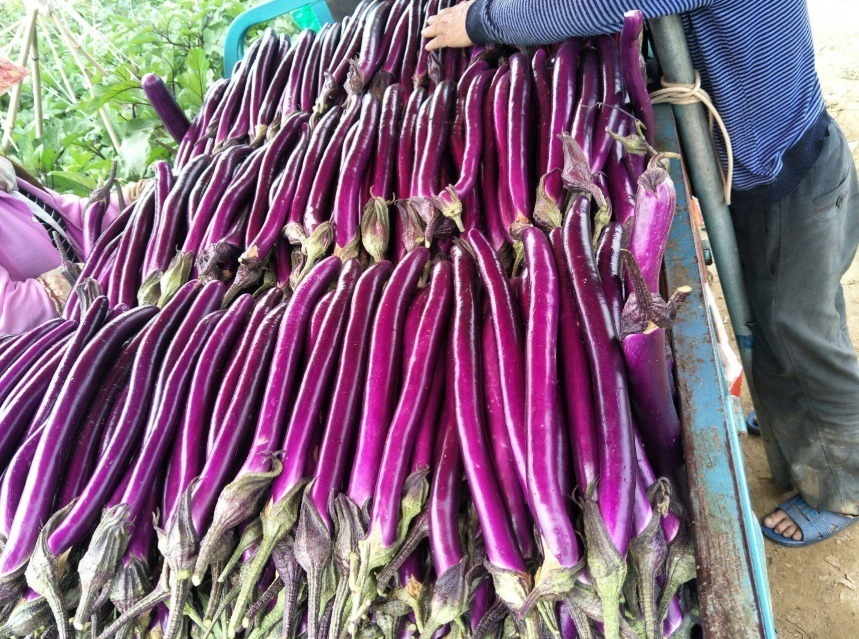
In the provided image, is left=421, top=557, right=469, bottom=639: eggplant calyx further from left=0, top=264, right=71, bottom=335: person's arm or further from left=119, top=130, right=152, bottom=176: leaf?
left=119, top=130, right=152, bottom=176: leaf

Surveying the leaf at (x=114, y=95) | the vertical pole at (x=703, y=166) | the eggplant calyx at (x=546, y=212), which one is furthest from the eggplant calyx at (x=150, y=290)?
the leaf at (x=114, y=95)

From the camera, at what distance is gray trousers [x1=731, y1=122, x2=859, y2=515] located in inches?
61.0

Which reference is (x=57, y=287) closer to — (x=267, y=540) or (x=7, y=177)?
(x=7, y=177)

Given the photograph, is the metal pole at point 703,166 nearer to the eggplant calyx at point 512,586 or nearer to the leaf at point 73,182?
the eggplant calyx at point 512,586

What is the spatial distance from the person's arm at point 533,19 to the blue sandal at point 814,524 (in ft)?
5.47

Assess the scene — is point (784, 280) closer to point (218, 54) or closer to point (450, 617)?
point (450, 617)

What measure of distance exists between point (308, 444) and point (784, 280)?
142cm

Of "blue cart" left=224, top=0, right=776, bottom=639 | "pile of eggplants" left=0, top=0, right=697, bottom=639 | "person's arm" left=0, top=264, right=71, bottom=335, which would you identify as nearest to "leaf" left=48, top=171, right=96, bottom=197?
"person's arm" left=0, top=264, right=71, bottom=335

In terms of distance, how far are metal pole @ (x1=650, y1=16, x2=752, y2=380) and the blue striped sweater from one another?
51mm

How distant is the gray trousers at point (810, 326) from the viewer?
5.08 ft

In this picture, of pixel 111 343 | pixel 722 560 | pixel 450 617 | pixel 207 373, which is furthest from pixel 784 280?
pixel 111 343

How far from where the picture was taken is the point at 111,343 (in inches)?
40.8

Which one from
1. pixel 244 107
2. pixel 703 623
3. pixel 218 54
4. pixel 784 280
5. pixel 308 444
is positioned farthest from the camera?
pixel 218 54

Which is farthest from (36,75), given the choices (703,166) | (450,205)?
(703,166)
